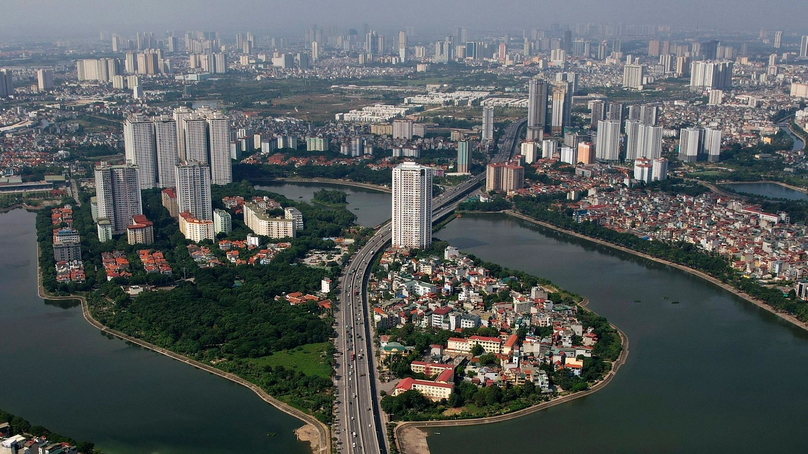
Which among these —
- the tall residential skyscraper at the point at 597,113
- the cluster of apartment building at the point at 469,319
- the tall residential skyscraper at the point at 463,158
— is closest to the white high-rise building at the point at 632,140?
the tall residential skyscraper at the point at 597,113

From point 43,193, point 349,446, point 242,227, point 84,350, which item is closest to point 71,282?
point 84,350

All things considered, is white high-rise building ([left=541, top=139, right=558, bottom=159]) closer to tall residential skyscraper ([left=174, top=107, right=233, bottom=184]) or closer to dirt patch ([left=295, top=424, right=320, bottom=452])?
tall residential skyscraper ([left=174, top=107, right=233, bottom=184])

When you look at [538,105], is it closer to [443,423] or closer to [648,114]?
[648,114]

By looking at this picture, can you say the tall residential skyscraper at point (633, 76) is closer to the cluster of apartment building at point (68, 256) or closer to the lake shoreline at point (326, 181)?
the lake shoreline at point (326, 181)

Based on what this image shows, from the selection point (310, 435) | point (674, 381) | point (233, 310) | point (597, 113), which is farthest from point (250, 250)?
point (597, 113)

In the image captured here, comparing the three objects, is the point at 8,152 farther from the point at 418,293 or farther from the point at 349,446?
the point at 349,446

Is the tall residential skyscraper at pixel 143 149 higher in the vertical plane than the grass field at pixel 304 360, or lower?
higher
